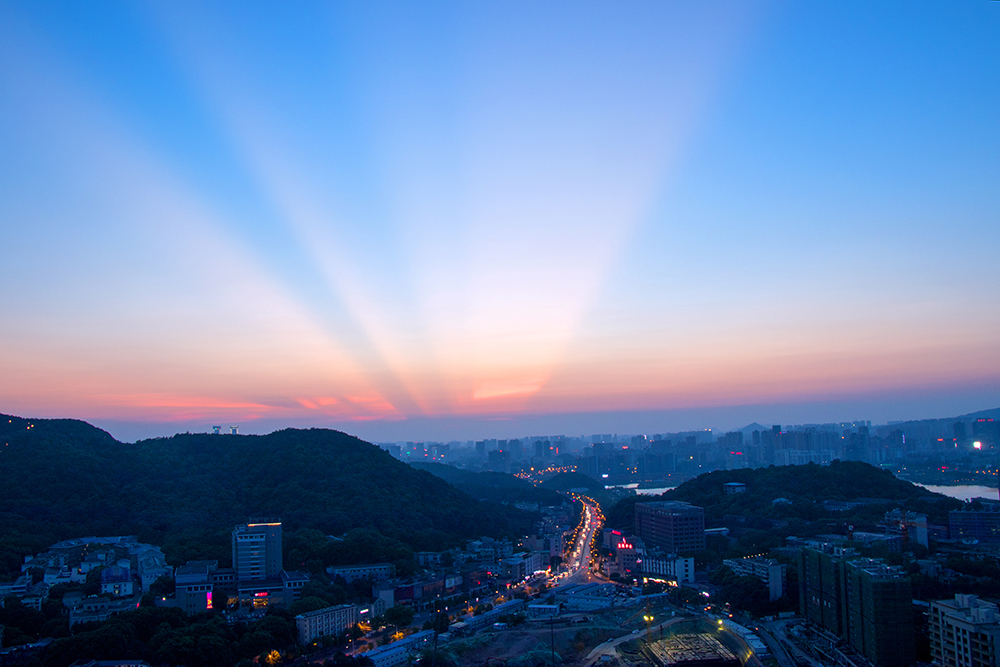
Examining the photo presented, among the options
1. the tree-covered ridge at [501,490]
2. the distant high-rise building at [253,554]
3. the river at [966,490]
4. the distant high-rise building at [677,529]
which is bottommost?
the river at [966,490]

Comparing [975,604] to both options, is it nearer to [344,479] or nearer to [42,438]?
[344,479]

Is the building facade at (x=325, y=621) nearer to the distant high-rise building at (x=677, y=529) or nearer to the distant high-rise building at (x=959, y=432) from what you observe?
the distant high-rise building at (x=677, y=529)

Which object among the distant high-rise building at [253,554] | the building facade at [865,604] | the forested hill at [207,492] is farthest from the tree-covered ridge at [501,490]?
the building facade at [865,604]

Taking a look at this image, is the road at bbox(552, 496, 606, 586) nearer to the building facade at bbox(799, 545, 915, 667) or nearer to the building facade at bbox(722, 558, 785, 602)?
the building facade at bbox(722, 558, 785, 602)

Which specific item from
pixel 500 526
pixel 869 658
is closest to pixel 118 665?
pixel 869 658

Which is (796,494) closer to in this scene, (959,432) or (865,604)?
(865,604)

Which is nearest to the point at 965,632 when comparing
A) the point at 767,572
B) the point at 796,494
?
the point at 767,572
